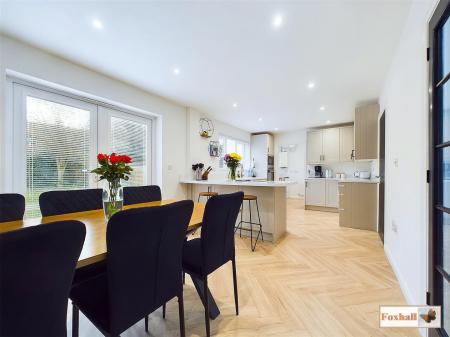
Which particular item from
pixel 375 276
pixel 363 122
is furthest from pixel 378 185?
pixel 375 276

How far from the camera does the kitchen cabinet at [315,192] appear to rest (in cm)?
570

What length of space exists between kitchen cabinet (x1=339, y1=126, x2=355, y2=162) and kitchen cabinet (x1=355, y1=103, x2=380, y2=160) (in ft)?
5.99

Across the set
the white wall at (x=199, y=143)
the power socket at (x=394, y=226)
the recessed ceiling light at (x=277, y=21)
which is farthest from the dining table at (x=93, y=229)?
the white wall at (x=199, y=143)

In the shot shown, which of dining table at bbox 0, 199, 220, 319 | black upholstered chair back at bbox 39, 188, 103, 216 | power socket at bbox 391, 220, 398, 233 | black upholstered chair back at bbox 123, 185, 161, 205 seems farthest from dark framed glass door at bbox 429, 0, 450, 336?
black upholstered chair back at bbox 39, 188, 103, 216

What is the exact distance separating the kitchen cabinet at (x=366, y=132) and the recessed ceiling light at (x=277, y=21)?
9.58ft

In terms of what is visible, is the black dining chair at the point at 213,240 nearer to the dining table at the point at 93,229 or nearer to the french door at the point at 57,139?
the dining table at the point at 93,229

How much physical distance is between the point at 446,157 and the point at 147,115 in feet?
13.1

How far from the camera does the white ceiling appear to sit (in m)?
1.76

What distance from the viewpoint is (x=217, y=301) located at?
180 cm

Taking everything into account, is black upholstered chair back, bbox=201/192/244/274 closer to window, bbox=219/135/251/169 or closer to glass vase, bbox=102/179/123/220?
glass vase, bbox=102/179/123/220

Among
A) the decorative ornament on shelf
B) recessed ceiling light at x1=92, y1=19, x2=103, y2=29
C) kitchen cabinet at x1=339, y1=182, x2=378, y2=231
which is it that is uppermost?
recessed ceiling light at x1=92, y1=19, x2=103, y2=29

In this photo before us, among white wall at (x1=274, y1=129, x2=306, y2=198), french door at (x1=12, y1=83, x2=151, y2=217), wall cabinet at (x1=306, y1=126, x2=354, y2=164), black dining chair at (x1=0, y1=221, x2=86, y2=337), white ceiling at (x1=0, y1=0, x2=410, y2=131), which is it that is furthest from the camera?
white wall at (x1=274, y1=129, x2=306, y2=198)

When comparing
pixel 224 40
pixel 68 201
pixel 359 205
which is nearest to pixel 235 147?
pixel 359 205

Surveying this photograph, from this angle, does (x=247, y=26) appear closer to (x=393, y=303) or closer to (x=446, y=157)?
(x=446, y=157)
